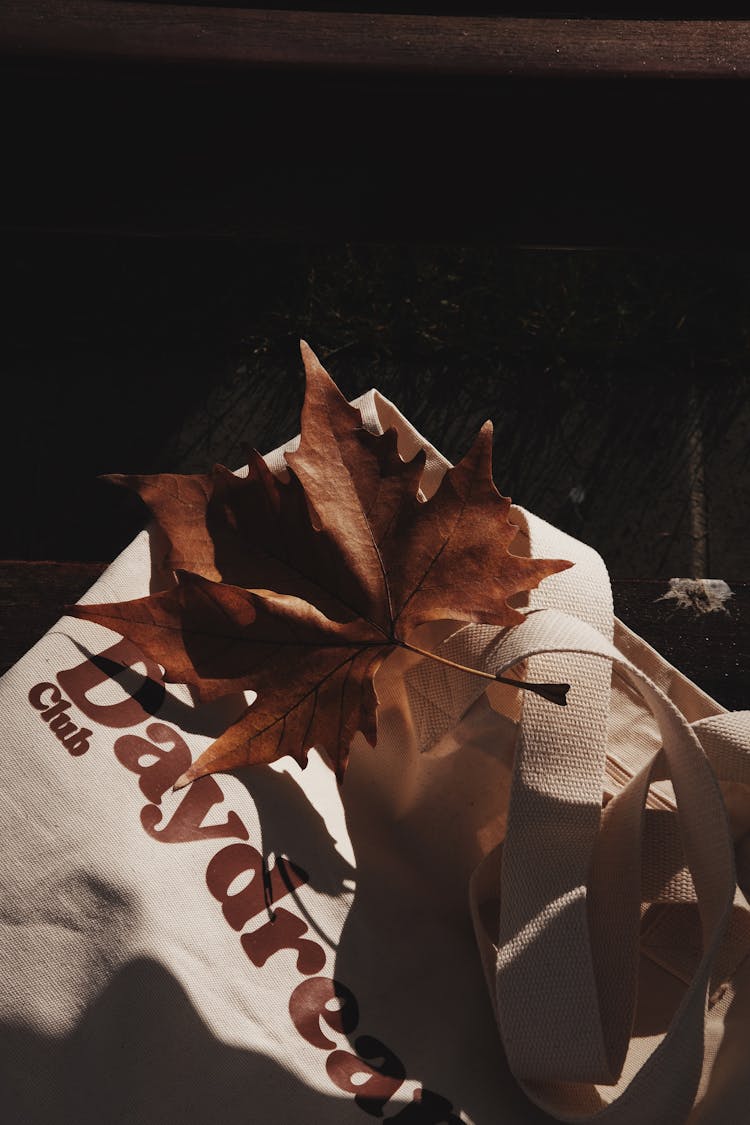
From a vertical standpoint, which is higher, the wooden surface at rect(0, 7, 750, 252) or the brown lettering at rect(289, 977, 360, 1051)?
the wooden surface at rect(0, 7, 750, 252)

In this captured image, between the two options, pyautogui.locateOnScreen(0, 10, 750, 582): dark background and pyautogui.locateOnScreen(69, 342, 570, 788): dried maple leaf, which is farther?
pyautogui.locateOnScreen(0, 10, 750, 582): dark background

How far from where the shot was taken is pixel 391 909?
2.62 ft

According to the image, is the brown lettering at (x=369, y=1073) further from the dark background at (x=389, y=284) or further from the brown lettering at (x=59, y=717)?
the dark background at (x=389, y=284)

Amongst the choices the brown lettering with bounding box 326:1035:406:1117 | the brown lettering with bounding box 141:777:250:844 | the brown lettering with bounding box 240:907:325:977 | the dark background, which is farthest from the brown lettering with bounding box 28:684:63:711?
the dark background

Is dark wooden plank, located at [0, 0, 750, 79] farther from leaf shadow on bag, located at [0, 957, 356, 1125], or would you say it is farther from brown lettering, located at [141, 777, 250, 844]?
leaf shadow on bag, located at [0, 957, 356, 1125]

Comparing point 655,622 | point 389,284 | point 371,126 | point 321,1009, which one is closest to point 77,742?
point 321,1009

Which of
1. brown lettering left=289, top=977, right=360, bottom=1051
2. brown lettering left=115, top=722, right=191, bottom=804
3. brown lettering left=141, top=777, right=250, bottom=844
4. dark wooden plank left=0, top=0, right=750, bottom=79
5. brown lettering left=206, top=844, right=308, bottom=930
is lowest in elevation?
brown lettering left=289, top=977, right=360, bottom=1051

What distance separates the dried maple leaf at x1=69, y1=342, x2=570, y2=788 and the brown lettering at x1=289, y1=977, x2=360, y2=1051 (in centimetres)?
17

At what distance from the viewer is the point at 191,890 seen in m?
0.73

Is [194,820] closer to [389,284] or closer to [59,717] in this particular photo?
[59,717]

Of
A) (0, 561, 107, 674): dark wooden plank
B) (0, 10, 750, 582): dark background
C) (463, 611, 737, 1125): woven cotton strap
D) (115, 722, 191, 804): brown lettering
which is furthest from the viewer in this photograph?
(0, 10, 750, 582): dark background

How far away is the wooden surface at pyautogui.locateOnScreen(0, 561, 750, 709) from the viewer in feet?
3.55

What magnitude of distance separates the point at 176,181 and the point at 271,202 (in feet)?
0.43

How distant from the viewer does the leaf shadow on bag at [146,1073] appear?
70 centimetres
